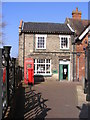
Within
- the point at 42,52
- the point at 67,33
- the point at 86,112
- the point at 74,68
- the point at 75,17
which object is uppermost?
the point at 75,17

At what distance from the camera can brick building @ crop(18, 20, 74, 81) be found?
22.3 meters

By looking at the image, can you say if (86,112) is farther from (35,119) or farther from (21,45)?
(21,45)

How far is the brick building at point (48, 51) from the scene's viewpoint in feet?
73.3

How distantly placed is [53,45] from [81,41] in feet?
10.9

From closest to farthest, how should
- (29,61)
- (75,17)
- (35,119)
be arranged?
1. (35,119)
2. (29,61)
3. (75,17)

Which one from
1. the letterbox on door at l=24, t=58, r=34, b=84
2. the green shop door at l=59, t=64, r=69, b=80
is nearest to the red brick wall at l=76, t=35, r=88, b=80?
the green shop door at l=59, t=64, r=69, b=80

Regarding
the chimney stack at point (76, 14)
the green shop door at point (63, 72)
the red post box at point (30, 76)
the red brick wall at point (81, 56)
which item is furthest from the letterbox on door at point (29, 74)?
the chimney stack at point (76, 14)

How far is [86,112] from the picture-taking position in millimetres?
7668

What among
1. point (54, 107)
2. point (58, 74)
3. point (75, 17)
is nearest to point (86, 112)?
point (54, 107)

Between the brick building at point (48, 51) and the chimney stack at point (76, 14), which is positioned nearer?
the brick building at point (48, 51)

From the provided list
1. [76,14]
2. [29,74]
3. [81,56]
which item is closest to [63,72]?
Answer: [81,56]

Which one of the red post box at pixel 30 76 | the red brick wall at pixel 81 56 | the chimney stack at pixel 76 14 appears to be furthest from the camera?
the chimney stack at pixel 76 14

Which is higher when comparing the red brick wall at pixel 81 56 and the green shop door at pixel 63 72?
the red brick wall at pixel 81 56

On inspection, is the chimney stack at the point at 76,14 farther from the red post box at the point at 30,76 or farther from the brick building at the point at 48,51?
the red post box at the point at 30,76
